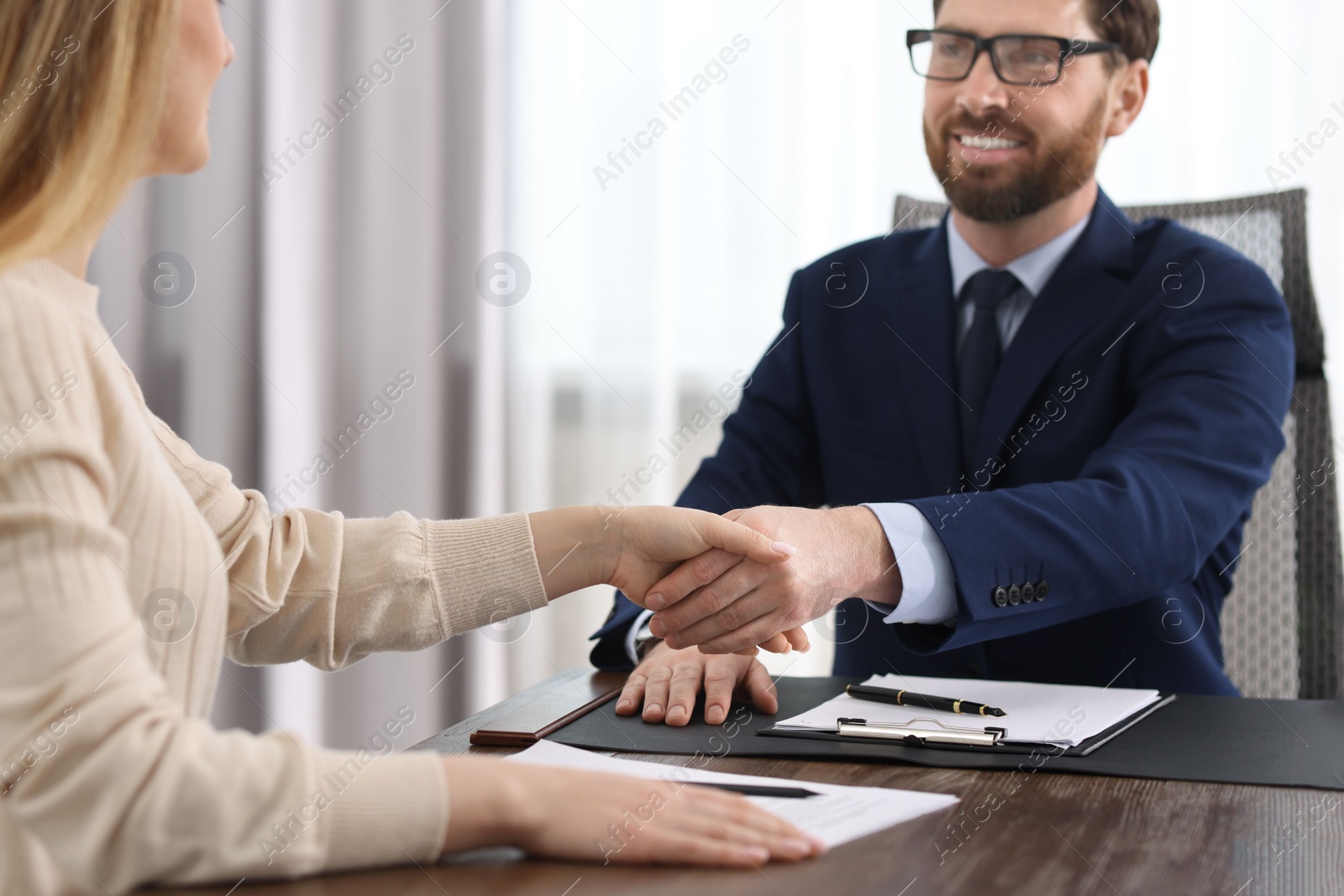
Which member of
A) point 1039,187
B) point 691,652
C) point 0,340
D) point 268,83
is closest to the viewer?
point 0,340

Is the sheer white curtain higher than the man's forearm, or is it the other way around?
the sheer white curtain

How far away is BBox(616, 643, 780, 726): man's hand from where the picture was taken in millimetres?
1033

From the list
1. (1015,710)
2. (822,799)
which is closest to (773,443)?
(1015,710)

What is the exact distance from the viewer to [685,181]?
2480 millimetres

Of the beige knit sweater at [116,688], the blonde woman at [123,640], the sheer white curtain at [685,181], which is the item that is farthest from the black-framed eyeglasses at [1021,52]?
the beige knit sweater at [116,688]

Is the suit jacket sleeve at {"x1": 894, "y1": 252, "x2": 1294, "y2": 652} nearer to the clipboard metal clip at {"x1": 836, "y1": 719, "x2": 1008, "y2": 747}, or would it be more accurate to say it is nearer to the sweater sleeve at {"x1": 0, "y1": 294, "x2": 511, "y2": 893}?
the clipboard metal clip at {"x1": 836, "y1": 719, "x2": 1008, "y2": 747}

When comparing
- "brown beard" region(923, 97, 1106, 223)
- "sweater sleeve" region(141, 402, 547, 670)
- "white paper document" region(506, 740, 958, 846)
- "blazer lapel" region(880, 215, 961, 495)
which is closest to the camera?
"white paper document" region(506, 740, 958, 846)

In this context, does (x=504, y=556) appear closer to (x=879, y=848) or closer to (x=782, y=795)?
(x=782, y=795)

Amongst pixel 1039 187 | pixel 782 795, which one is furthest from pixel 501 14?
pixel 782 795

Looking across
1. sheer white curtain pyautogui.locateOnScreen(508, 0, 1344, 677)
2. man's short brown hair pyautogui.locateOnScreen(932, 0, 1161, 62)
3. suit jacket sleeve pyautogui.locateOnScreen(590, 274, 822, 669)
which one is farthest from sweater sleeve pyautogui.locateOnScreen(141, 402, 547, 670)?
sheer white curtain pyautogui.locateOnScreen(508, 0, 1344, 677)

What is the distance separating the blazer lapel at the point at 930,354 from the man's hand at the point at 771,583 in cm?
38

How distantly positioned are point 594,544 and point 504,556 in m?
0.11

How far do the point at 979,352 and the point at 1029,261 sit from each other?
17 cm

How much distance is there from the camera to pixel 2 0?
2.38 ft
